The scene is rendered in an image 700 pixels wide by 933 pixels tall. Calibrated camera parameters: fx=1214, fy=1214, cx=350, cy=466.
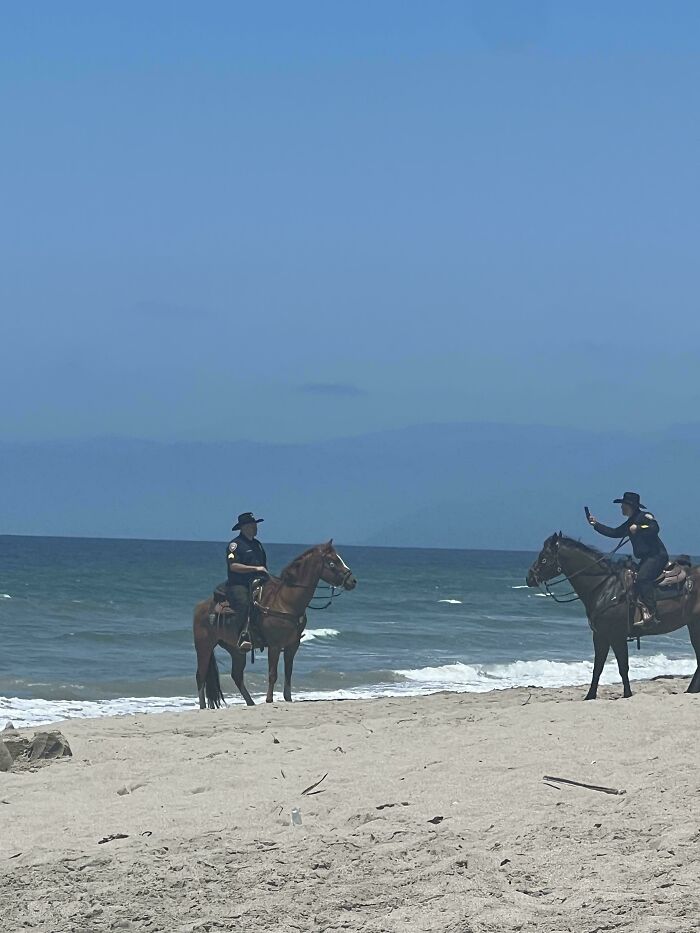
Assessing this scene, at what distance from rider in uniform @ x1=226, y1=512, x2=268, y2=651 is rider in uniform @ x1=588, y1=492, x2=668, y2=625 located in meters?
4.60

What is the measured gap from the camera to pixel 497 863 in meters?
6.74

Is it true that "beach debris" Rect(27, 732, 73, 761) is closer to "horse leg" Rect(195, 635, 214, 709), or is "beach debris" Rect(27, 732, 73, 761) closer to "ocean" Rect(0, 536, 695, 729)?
"horse leg" Rect(195, 635, 214, 709)

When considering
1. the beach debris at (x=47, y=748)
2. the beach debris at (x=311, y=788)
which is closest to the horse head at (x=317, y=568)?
the beach debris at (x=47, y=748)

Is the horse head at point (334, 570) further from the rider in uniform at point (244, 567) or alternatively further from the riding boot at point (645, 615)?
the riding boot at point (645, 615)

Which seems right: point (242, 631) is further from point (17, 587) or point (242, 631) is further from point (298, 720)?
point (17, 587)

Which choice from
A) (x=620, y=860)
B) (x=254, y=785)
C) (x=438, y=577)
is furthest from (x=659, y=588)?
(x=438, y=577)

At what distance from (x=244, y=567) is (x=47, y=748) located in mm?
5261

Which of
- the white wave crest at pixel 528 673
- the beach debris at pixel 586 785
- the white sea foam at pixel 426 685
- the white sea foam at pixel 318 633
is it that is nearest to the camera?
the beach debris at pixel 586 785

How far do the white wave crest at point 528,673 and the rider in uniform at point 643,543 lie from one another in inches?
323

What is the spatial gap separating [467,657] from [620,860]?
2499cm

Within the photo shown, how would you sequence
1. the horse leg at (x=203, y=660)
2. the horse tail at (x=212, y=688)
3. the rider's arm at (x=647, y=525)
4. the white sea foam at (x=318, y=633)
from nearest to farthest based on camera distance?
the rider's arm at (x=647, y=525) < the horse leg at (x=203, y=660) < the horse tail at (x=212, y=688) < the white sea foam at (x=318, y=633)

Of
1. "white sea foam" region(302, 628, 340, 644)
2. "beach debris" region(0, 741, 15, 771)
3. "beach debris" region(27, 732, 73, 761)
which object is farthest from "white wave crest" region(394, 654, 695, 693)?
"beach debris" region(0, 741, 15, 771)

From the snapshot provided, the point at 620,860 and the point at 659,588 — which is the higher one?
the point at 659,588

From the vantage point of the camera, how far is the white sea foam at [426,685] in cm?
1867
